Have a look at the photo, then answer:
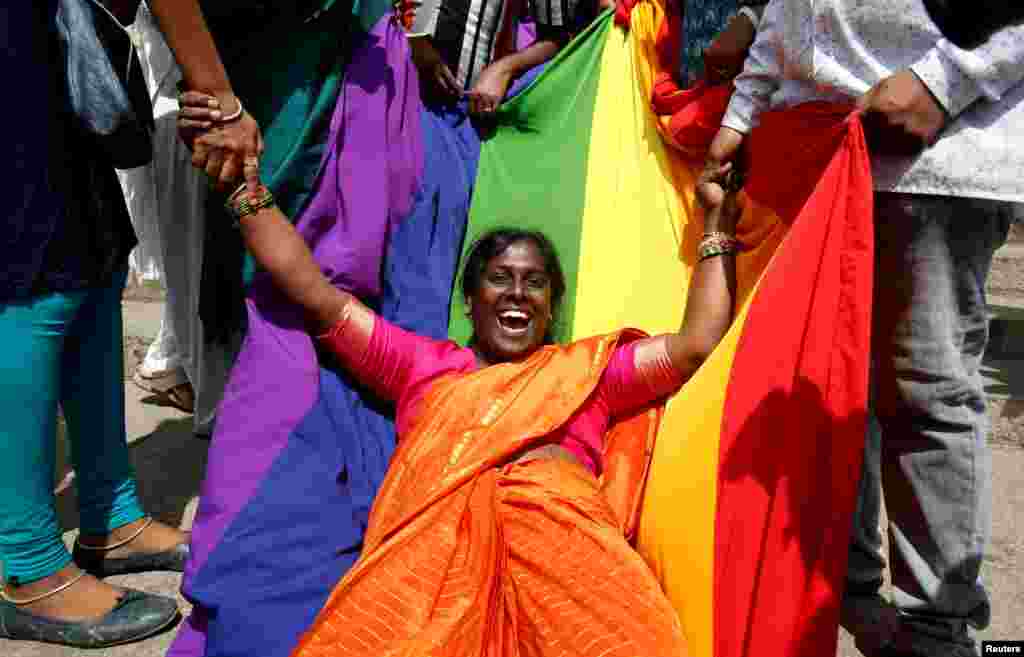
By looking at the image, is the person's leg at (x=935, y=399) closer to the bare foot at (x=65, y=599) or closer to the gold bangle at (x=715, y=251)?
the gold bangle at (x=715, y=251)

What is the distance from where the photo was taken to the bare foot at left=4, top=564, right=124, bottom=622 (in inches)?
86.0

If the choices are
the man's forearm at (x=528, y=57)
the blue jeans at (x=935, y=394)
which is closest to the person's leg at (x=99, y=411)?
the man's forearm at (x=528, y=57)

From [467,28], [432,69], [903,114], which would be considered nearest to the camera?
[903,114]

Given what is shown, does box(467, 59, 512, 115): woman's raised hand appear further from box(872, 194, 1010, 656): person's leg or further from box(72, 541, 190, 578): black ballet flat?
box(72, 541, 190, 578): black ballet flat

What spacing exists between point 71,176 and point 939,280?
6.50 feet

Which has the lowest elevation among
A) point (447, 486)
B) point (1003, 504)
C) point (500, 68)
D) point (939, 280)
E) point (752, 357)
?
point (1003, 504)

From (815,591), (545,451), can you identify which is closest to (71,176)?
(545,451)

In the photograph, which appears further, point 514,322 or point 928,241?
point 514,322

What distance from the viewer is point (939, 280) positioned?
6.02 feet

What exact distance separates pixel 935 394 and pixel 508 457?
0.94 m

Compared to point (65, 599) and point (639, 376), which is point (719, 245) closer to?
point (639, 376)

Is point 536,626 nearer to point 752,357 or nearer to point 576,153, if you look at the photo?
point 752,357

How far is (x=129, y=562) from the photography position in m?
2.50

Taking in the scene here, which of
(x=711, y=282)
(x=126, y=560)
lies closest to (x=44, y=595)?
(x=126, y=560)
